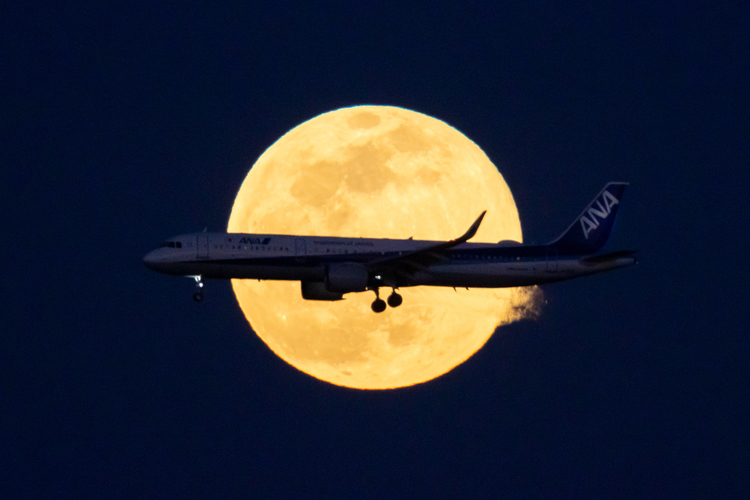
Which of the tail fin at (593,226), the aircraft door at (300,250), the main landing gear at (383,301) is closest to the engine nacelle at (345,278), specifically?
the aircraft door at (300,250)

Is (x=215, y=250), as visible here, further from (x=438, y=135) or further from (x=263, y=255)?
(x=438, y=135)

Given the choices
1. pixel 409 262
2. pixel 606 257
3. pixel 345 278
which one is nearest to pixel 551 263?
pixel 606 257

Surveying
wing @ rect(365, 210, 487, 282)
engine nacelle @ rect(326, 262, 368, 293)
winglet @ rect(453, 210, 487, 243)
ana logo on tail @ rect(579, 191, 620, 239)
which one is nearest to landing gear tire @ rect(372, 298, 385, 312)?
wing @ rect(365, 210, 487, 282)

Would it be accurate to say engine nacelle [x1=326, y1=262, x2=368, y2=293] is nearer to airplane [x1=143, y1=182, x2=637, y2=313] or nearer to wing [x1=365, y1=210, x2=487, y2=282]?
airplane [x1=143, y1=182, x2=637, y2=313]

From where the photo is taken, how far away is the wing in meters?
96.4

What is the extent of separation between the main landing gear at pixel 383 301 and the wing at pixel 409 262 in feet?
5.34

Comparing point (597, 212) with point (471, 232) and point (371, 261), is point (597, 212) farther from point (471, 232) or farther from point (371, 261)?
point (471, 232)

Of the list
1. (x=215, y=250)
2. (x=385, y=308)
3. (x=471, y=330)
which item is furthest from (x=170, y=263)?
(x=471, y=330)

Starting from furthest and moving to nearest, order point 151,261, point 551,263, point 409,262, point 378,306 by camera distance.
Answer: point 551,263 < point 378,306 < point 409,262 < point 151,261

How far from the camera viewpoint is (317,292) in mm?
100750

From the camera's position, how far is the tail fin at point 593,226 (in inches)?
4129

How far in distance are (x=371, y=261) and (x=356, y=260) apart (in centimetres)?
82

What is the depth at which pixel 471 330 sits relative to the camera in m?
106

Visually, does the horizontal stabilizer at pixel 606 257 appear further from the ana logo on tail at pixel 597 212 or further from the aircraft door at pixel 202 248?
the aircraft door at pixel 202 248
